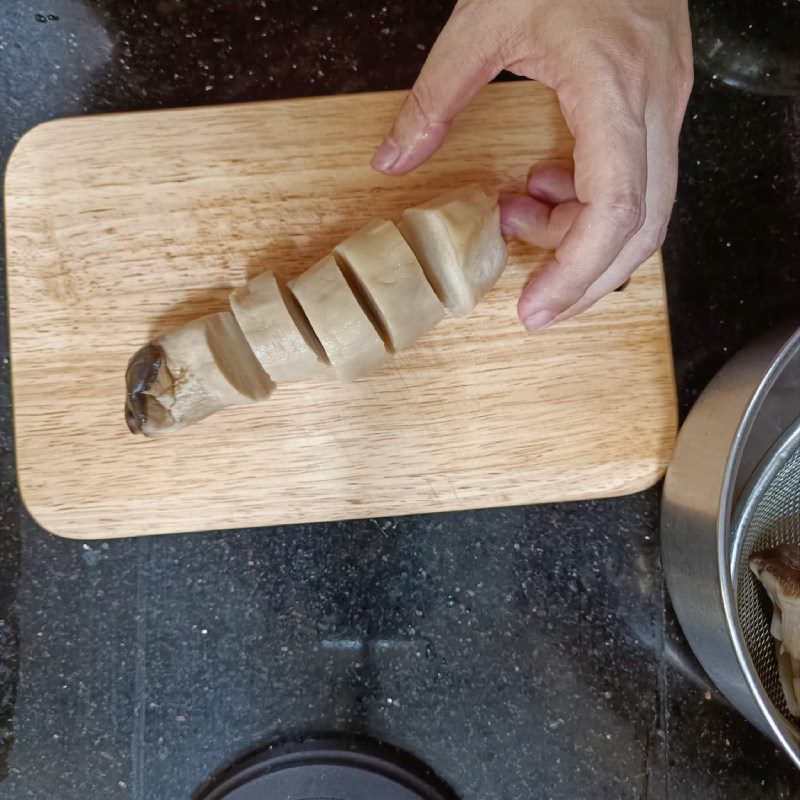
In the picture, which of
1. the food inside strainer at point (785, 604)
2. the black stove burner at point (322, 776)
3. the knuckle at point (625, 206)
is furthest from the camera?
the black stove burner at point (322, 776)

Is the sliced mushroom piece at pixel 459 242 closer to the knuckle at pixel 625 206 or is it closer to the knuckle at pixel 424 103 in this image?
the knuckle at pixel 424 103

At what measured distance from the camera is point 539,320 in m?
1.80

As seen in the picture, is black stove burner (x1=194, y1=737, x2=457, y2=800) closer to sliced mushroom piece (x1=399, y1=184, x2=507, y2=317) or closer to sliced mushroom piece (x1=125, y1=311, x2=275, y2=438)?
sliced mushroom piece (x1=125, y1=311, x2=275, y2=438)

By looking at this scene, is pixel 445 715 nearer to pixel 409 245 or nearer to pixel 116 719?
pixel 116 719

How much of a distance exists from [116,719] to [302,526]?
82 centimetres

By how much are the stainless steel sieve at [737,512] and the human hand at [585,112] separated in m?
0.45

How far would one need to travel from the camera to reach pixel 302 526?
210 cm

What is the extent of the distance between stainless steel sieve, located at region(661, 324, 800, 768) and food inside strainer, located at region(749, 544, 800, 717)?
2cm

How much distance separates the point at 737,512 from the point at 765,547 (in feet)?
0.66

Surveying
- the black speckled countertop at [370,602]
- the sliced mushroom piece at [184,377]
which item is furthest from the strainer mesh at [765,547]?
the sliced mushroom piece at [184,377]

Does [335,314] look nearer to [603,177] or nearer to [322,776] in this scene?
[603,177]

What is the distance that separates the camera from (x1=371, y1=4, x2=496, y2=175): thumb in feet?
5.58

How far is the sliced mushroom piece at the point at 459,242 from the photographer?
1.69 meters

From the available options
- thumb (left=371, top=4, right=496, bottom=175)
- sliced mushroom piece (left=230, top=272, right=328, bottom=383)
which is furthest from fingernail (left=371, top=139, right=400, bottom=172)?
sliced mushroom piece (left=230, top=272, right=328, bottom=383)
